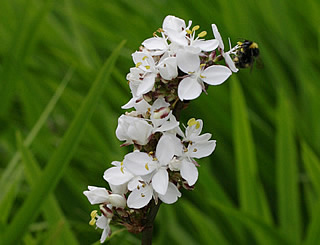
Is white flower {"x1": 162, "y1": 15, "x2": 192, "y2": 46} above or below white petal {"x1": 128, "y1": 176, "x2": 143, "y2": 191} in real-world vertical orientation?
above

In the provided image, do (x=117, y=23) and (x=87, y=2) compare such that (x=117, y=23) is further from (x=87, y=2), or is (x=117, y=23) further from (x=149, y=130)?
(x=149, y=130)

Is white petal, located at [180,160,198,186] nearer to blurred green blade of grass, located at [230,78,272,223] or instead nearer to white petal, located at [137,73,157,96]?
white petal, located at [137,73,157,96]

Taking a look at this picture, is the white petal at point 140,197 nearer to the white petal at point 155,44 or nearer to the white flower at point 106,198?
the white flower at point 106,198

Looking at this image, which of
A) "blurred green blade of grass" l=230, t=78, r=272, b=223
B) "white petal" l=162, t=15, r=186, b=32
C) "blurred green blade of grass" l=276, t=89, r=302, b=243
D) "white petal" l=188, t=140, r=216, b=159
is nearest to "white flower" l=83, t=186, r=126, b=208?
"white petal" l=188, t=140, r=216, b=159

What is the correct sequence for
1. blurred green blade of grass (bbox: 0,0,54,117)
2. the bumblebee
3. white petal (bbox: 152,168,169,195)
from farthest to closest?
blurred green blade of grass (bbox: 0,0,54,117) → the bumblebee → white petal (bbox: 152,168,169,195)

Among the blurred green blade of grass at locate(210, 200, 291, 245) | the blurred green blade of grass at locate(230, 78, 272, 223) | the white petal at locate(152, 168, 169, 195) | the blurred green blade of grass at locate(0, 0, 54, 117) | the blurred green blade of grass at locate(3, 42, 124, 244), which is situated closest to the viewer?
the white petal at locate(152, 168, 169, 195)

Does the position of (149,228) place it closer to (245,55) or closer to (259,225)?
(245,55)

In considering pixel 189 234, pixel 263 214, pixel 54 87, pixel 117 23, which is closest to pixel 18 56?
pixel 54 87

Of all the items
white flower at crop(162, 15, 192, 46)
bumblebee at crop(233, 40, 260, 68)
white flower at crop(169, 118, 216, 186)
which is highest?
bumblebee at crop(233, 40, 260, 68)
